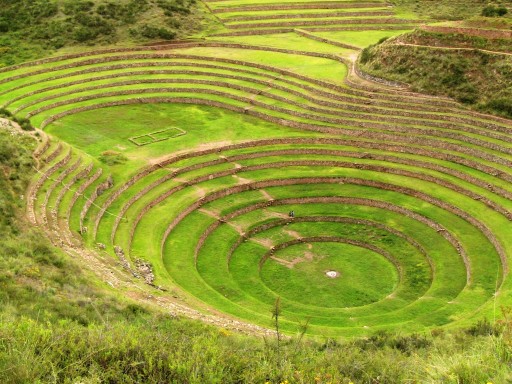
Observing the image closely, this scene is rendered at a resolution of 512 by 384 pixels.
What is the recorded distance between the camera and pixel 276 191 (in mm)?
36094

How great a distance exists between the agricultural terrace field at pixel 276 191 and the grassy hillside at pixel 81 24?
18.0 ft

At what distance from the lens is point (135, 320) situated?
17984mm

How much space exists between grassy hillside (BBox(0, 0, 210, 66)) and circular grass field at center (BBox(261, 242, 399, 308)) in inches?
1536

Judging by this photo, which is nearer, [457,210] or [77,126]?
[457,210]

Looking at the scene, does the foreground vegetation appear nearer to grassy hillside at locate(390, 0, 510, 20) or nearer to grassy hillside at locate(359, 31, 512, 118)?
grassy hillside at locate(359, 31, 512, 118)

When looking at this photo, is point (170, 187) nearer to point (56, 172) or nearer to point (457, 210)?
point (56, 172)

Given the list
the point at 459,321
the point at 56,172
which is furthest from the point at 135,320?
the point at 56,172

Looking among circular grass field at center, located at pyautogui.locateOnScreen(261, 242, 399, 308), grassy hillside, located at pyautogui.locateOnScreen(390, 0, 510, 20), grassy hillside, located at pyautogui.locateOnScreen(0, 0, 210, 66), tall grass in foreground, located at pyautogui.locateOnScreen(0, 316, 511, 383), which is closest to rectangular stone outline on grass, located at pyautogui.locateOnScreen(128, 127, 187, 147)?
circular grass field at center, located at pyautogui.locateOnScreen(261, 242, 399, 308)

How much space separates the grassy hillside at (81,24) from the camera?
58406mm

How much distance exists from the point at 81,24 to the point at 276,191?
37.8m

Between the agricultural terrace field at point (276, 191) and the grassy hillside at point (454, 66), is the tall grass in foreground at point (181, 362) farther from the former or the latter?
the grassy hillside at point (454, 66)

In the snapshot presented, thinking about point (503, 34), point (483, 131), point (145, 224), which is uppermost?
point (503, 34)

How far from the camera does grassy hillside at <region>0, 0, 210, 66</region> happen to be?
58.4 metres

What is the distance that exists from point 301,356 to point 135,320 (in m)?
6.24
